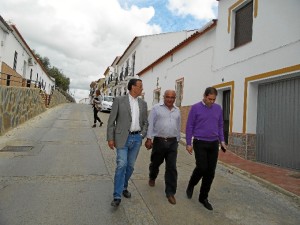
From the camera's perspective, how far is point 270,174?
22.8 feet

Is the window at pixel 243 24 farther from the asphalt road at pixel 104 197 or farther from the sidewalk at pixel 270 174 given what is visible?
the asphalt road at pixel 104 197

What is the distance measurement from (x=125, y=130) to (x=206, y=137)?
1.17 metres

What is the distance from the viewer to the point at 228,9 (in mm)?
11070

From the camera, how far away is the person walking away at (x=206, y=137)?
4.56 m

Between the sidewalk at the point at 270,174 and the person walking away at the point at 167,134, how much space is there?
7.21 feet

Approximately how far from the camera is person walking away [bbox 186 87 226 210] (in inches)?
180

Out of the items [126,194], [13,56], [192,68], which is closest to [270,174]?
[126,194]

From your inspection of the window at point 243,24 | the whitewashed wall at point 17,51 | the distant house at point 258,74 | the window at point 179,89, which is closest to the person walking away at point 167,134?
the distant house at point 258,74

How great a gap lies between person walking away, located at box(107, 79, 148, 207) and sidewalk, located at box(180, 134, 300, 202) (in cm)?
287

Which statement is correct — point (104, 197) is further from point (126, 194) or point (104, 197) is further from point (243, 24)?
point (243, 24)

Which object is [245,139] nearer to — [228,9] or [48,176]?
[228,9]

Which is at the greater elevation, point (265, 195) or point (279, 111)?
point (279, 111)

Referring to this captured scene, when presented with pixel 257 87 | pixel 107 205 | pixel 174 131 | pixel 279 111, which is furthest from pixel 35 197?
pixel 257 87

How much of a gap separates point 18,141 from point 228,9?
818 cm
